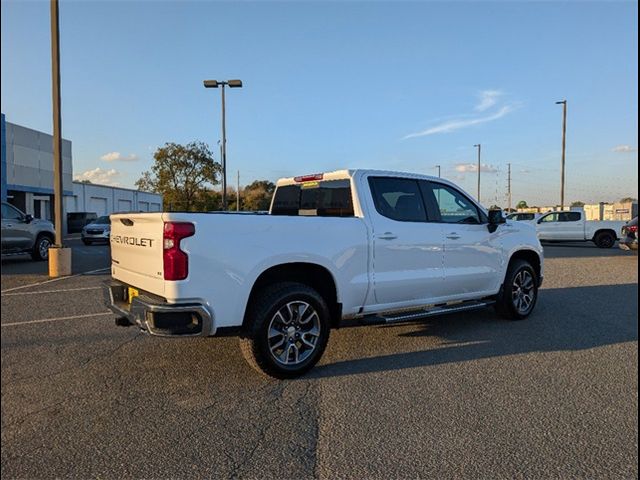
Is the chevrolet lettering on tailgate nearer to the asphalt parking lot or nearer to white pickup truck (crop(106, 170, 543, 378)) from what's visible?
white pickup truck (crop(106, 170, 543, 378))

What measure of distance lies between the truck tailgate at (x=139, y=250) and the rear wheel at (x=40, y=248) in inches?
410

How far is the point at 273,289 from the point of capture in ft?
14.4

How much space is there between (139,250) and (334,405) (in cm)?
213

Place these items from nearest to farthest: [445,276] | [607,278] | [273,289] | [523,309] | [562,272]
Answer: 1. [273,289]
2. [445,276]
3. [523,309]
4. [607,278]
5. [562,272]

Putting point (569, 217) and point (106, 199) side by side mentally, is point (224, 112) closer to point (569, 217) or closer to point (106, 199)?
point (569, 217)

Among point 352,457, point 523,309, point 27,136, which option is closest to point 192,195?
point 27,136

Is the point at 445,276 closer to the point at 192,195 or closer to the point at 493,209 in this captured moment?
the point at 493,209

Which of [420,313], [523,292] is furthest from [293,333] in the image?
[523,292]

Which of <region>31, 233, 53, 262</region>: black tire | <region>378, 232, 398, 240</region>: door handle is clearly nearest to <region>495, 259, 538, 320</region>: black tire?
<region>378, 232, 398, 240</region>: door handle

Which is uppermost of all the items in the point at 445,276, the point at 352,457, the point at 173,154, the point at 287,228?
the point at 173,154

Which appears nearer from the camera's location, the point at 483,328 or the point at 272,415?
the point at 272,415

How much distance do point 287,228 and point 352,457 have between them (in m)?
2.06

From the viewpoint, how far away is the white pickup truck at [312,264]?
12.8ft

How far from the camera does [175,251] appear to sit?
12.5ft
